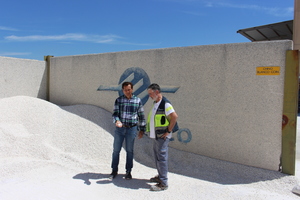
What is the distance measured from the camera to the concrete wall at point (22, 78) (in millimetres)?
7609

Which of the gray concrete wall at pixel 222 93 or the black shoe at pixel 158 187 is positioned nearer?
the black shoe at pixel 158 187

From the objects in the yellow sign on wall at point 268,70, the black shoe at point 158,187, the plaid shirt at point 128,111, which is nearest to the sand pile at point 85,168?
the black shoe at point 158,187

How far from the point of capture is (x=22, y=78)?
8016mm

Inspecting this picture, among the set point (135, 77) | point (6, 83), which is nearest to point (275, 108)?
point (135, 77)

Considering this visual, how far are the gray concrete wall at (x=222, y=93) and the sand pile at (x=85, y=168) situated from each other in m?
0.35

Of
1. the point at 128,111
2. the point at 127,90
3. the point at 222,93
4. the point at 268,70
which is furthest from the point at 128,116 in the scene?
the point at 268,70

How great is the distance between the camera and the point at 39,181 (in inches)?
149

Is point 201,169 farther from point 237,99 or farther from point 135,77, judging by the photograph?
point 135,77

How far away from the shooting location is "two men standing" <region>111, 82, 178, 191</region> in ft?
11.8

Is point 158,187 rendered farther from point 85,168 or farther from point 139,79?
point 139,79

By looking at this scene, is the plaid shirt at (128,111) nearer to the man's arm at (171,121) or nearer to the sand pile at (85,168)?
the man's arm at (171,121)

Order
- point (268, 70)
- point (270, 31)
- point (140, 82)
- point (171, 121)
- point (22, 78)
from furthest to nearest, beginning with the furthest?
point (270, 31)
point (22, 78)
point (140, 82)
point (268, 70)
point (171, 121)

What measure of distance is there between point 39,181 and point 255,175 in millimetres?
3703

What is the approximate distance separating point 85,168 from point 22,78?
505 centimetres
